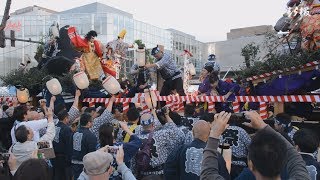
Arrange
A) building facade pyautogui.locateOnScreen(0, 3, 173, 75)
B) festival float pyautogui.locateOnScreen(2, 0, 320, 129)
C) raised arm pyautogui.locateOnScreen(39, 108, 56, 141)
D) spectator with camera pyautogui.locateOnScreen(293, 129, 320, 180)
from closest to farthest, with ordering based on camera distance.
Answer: spectator with camera pyautogui.locateOnScreen(293, 129, 320, 180)
raised arm pyautogui.locateOnScreen(39, 108, 56, 141)
festival float pyautogui.locateOnScreen(2, 0, 320, 129)
building facade pyautogui.locateOnScreen(0, 3, 173, 75)

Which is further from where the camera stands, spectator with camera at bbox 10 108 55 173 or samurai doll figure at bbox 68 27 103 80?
samurai doll figure at bbox 68 27 103 80

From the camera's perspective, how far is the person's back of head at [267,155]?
220 centimetres

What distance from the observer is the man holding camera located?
10.2 m

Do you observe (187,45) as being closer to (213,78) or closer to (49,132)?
(213,78)

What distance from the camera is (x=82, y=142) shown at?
5668 millimetres

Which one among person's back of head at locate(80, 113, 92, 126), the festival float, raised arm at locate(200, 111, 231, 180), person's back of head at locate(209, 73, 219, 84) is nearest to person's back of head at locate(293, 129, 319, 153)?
raised arm at locate(200, 111, 231, 180)

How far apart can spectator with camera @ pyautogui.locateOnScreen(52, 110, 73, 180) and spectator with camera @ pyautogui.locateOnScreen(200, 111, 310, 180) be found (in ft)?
13.6

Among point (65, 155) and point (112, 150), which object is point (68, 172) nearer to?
point (65, 155)

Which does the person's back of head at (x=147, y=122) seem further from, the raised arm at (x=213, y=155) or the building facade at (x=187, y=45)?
the building facade at (x=187, y=45)

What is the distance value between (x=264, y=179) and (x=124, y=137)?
355 centimetres

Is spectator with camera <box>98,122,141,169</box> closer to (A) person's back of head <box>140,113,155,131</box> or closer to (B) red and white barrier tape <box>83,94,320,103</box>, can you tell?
(A) person's back of head <box>140,113,155,131</box>

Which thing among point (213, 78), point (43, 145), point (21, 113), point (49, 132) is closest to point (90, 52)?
point (213, 78)

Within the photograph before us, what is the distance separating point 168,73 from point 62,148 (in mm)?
4525

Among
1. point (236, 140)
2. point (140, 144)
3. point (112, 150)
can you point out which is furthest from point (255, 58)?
point (112, 150)
